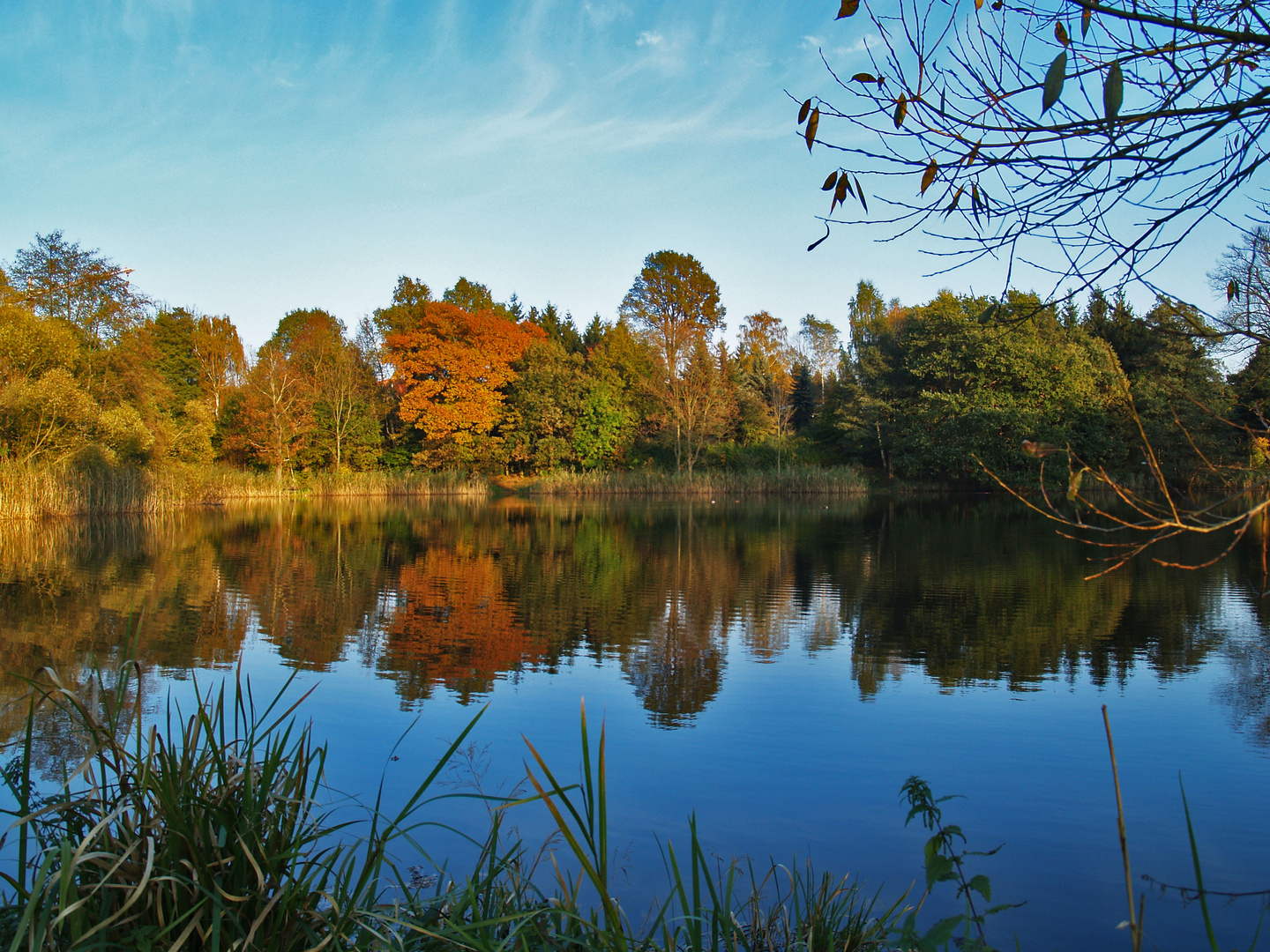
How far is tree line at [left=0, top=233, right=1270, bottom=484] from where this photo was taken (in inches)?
1059

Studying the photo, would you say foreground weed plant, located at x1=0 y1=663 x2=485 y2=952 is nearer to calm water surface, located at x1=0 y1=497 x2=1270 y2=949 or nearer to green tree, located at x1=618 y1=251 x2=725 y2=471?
calm water surface, located at x1=0 y1=497 x2=1270 y2=949

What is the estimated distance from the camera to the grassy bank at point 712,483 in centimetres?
3341

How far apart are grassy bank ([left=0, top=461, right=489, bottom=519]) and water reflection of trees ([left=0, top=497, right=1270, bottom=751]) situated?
4.49ft

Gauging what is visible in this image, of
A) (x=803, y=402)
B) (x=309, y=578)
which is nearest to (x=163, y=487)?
(x=309, y=578)

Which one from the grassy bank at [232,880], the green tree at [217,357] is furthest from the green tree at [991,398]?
the grassy bank at [232,880]

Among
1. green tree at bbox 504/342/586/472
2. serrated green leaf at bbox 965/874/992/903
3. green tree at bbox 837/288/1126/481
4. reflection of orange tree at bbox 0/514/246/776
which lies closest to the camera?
serrated green leaf at bbox 965/874/992/903

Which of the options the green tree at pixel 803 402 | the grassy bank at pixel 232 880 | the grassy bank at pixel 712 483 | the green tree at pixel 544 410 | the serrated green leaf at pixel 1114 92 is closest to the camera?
the grassy bank at pixel 232 880

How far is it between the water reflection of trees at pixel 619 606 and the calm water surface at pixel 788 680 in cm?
6

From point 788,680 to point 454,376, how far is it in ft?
106

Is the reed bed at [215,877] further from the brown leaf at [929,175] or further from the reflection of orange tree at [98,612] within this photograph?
the brown leaf at [929,175]

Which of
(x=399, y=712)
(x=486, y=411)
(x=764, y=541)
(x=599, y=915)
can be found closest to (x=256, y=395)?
(x=486, y=411)

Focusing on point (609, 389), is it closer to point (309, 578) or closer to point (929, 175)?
point (309, 578)

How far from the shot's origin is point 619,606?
978 cm

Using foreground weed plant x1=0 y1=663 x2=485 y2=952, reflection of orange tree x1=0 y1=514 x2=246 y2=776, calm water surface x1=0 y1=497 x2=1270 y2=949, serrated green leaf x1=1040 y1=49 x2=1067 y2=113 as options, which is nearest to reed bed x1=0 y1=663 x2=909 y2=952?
foreground weed plant x1=0 y1=663 x2=485 y2=952
